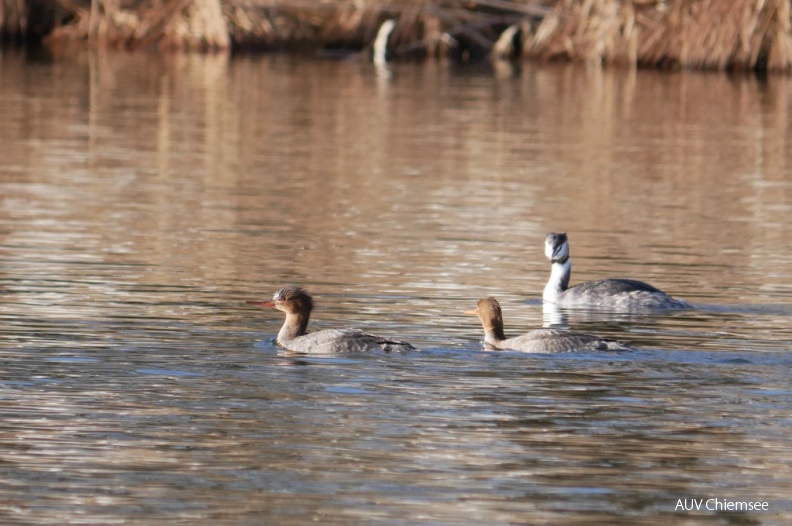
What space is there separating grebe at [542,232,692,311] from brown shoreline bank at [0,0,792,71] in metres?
22.5

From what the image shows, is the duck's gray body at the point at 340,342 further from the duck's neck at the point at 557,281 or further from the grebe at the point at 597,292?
the duck's neck at the point at 557,281

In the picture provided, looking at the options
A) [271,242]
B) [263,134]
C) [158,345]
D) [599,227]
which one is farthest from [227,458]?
[263,134]

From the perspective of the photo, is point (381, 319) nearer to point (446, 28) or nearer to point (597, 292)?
point (597, 292)

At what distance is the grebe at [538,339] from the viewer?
10500mm

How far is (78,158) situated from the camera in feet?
71.1

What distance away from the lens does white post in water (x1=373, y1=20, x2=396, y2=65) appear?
41.2m

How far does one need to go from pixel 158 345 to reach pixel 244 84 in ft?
76.2

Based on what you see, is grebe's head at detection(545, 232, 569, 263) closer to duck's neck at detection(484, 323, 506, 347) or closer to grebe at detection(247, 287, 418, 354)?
duck's neck at detection(484, 323, 506, 347)

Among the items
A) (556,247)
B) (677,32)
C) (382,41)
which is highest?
(677,32)

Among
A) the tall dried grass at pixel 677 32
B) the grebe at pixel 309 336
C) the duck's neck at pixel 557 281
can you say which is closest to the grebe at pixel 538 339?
the grebe at pixel 309 336

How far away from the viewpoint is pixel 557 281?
13250 millimetres

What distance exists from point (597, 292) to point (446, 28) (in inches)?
1170

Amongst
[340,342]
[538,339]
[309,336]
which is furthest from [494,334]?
[309,336]

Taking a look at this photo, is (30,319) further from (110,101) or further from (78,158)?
(110,101)
